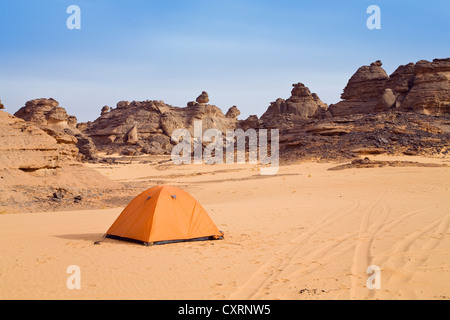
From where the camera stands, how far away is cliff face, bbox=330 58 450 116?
44875 millimetres

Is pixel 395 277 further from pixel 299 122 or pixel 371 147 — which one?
pixel 299 122

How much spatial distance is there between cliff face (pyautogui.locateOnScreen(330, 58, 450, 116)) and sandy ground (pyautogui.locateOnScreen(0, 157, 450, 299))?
35.5m

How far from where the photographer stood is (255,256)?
7.60 meters

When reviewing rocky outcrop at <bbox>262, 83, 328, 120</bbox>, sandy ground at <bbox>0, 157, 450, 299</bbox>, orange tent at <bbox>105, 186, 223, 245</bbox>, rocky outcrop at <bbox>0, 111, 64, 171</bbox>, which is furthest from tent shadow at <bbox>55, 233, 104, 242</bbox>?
rocky outcrop at <bbox>262, 83, 328, 120</bbox>

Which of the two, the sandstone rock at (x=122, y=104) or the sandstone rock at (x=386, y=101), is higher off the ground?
the sandstone rock at (x=122, y=104)

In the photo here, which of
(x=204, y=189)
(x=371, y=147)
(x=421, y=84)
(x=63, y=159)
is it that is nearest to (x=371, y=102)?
(x=421, y=84)

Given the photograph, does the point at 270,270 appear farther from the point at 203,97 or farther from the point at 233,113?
the point at 233,113

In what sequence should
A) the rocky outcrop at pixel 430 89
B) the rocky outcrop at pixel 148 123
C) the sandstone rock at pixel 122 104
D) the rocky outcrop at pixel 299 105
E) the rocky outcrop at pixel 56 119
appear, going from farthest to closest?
the sandstone rock at pixel 122 104 < the rocky outcrop at pixel 148 123 < the rocky outcrop at pixel 299 105 < the rocky outcrop at pixel 56 119 < the rocky outcrop at pixel 430 89

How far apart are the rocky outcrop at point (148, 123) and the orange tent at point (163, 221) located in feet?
178

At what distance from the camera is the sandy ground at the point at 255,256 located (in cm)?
554

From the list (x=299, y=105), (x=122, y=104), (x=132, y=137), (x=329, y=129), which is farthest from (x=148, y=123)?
(x=329, y=129)

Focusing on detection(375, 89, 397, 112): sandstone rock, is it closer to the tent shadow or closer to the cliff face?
the cliff face

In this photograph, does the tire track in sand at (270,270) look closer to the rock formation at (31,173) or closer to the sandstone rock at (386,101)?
the rock formation at (31,173)

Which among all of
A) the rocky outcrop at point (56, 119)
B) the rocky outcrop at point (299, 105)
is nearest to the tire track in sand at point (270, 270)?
the rocky outcrop at point (56, 119)
